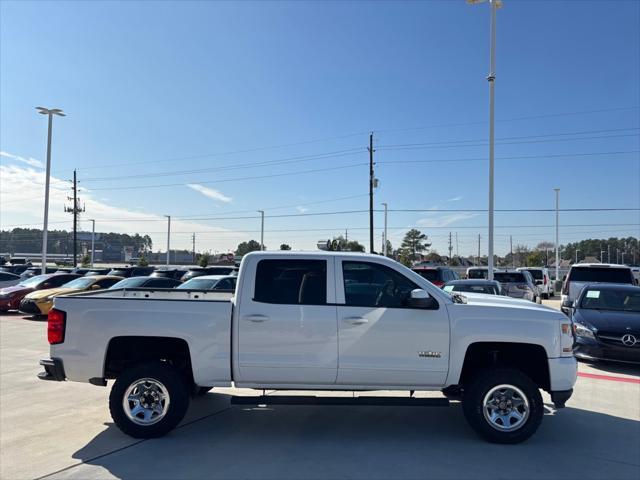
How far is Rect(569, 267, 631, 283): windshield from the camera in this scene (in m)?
14.9

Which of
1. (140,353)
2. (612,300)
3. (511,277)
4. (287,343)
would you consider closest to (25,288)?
(140,353)

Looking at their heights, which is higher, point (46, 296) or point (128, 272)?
point (128, 272)

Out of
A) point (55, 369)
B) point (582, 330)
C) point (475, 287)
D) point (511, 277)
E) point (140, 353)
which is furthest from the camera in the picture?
point (511, 277)

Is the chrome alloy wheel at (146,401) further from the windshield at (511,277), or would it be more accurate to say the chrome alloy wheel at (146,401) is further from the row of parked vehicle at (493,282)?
the windshield at (511,277)

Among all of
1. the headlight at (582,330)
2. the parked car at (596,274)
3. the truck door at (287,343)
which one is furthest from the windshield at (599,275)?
the truck door at (287,343)

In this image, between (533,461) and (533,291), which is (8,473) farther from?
(533,291)

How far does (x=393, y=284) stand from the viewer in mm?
5336

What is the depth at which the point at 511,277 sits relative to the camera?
18.9 metres

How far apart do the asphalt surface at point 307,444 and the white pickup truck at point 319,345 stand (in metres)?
0.39

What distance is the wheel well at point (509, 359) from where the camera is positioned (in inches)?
207

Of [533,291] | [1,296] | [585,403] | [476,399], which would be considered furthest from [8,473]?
[533,291]

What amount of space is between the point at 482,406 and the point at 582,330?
5.13m

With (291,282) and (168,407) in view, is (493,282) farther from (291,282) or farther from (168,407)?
(168,407)

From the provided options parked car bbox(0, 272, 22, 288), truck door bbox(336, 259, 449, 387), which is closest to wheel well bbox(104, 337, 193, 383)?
truck door bbox(336, 259, 449, 387)
